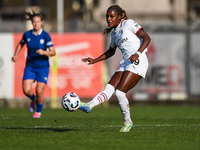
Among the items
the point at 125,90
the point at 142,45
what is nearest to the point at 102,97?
the point at 125,90

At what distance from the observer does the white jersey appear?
7297mm

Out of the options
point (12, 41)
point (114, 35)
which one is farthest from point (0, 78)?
point (114, 35)

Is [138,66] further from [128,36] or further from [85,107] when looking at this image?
[85,107]

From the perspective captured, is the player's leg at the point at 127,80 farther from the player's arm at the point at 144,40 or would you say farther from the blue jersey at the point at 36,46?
the blue jersey at the point at 36,46

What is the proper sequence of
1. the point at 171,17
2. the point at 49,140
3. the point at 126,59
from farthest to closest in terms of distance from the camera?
the point at 171,17
the point at 126,59
the point at 49,140

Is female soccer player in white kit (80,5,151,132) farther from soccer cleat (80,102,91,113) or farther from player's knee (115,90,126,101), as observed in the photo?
soccer cleat (80,102,91,113)

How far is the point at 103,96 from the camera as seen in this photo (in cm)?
700

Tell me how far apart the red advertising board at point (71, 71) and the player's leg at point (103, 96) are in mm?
10023

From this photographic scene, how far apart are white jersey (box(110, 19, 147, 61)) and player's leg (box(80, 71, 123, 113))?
385mm

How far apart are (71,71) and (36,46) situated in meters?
7.38

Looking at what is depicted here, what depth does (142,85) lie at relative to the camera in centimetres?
1791

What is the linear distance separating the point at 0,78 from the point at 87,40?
12.3 ft

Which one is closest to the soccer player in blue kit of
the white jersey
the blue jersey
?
the blue jersey

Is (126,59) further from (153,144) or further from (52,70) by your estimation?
(52,70)
